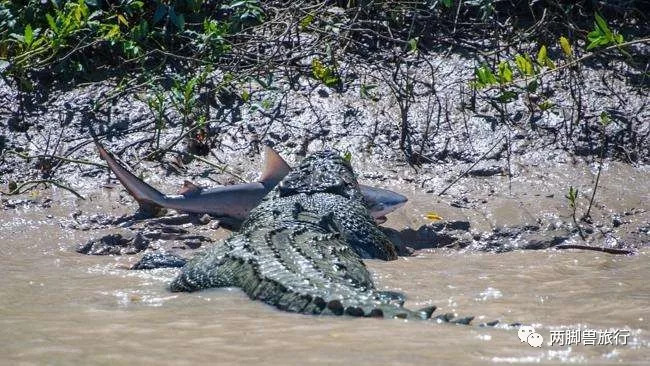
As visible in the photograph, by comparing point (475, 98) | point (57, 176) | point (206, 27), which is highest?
point (206, 27)

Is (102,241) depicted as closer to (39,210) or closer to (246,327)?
(39,210)

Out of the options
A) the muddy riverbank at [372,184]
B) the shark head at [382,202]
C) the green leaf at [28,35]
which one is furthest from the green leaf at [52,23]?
the shark head at [382,202]

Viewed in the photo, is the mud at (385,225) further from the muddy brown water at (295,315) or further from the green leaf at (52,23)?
the green leaf at (52,23)

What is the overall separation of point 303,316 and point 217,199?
2554 mm

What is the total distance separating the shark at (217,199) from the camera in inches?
268

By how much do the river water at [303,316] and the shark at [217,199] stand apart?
18 cm

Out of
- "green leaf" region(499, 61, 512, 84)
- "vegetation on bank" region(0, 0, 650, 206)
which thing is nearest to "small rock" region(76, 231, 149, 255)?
"vegetation on bank" region(0, 0, 650, 206)

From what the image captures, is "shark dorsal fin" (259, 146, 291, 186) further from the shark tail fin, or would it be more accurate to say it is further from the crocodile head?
the shark tail fin

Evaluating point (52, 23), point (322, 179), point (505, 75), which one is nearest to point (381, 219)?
point (322, 179)

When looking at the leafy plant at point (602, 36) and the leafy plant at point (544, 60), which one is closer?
the leafy plant at point (602, 36)

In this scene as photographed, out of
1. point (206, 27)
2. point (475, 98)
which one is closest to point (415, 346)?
point (475, 98)

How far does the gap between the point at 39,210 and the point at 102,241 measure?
0.71m

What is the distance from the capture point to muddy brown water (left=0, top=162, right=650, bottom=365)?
3611 mm

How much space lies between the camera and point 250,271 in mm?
5156
